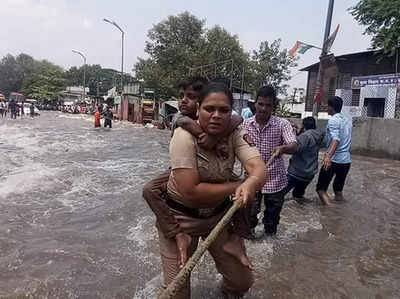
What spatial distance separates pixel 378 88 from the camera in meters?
21.7

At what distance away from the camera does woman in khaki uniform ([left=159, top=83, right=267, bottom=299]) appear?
7.72 ft

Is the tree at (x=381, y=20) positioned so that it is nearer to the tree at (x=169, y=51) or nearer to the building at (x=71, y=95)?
the tree at (x=169, y=51)

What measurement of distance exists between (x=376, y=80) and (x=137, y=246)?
19.4 meters

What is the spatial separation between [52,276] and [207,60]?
34.7 m

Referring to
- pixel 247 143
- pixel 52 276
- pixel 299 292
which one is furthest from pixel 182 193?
pixel 52 276

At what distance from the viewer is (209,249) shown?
2.74 m

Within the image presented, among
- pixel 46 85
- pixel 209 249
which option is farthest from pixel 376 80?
pixel 46 85

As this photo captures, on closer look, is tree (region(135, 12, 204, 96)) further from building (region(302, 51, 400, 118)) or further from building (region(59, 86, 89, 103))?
building (region(59, 86, 89, 103))

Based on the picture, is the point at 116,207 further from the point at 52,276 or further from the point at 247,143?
the point at 247,143

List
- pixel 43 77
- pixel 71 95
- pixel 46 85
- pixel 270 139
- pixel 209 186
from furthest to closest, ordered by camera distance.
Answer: pixel 43 77
pixel 46 85
pixel 71 95
pixel 270 139
pixel 209 186

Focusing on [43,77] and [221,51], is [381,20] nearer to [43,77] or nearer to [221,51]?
[221,51]

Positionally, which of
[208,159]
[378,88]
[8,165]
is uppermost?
[378,88]

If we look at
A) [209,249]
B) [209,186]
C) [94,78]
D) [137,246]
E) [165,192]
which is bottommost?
[137,246]

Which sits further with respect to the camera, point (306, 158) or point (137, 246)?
point (306, 158)
